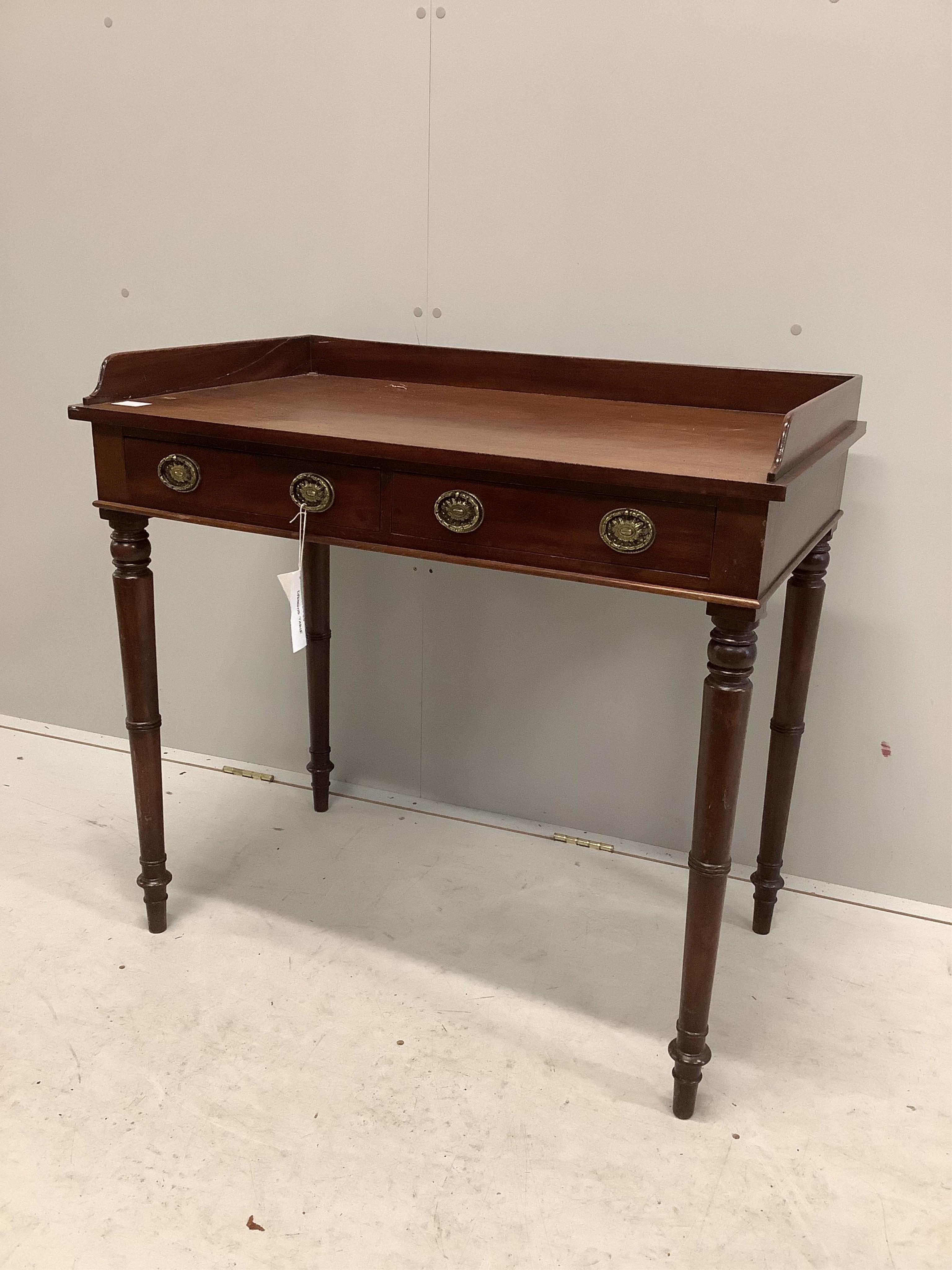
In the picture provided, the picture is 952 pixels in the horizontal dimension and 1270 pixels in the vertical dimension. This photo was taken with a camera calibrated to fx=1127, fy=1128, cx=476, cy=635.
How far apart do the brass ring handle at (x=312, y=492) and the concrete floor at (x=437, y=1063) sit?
31.7 inches

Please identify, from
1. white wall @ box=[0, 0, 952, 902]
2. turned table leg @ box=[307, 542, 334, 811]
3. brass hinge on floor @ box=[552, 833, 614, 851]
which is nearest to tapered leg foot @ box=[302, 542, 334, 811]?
turned table leg @ box=[307, 542, 334, 811]

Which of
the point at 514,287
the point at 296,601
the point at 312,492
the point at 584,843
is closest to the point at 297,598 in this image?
the point at 296,601

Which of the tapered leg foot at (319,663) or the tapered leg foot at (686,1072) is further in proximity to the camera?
the tapered leg foot at (319,663)

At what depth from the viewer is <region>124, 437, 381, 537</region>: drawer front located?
1558 mm

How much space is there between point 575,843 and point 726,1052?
646 millimetres

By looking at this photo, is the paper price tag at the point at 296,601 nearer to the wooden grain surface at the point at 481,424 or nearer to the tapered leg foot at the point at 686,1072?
the wooden grain surface at the point at 481,424

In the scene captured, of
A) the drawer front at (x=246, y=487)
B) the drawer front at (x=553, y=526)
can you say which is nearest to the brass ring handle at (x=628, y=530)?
the drawer front at (x=553, y=526)

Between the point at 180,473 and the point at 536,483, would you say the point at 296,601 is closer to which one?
the point at 180,473

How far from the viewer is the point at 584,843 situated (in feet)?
7.61

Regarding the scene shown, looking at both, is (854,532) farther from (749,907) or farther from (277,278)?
(277,278)

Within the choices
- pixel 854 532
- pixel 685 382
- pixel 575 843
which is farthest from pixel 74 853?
pixel 854 532

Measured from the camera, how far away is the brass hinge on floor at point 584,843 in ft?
7.57

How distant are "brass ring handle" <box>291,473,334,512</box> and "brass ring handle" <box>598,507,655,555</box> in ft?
1.30

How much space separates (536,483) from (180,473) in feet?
1.83
